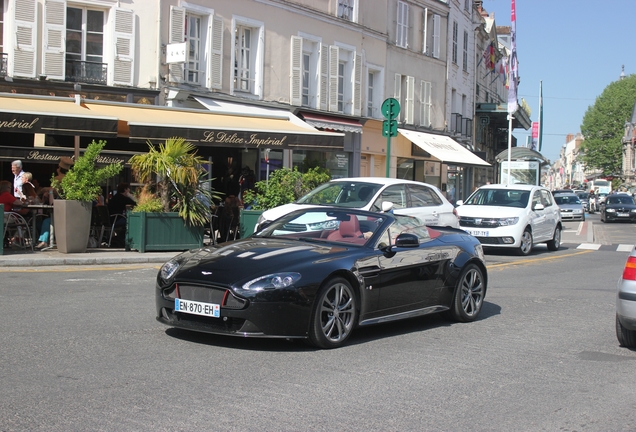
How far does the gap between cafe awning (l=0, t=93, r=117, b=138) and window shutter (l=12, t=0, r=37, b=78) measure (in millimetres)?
4127

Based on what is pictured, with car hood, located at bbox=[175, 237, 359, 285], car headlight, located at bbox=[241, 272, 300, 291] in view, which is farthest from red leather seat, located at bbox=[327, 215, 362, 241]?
car headlight, located at bbox=[241, 272, 300, 291]

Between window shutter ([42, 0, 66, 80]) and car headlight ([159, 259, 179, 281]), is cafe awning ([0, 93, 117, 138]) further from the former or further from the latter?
car headlight ([159, 259, 179, 281])

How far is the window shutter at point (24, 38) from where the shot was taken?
66.3ft

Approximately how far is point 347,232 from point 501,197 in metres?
12.5

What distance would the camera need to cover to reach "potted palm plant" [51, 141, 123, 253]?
14.7 metres

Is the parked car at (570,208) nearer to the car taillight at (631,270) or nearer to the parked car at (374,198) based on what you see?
the parked car at (374,198)

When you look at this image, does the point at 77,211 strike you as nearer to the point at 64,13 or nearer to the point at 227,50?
the point at 64,13

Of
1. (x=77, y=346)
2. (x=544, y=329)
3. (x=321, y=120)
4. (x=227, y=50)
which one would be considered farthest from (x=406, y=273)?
(x=321, y=120)

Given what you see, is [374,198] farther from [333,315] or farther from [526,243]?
[333,315]

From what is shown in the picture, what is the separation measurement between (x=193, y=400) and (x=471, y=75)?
42.9 meters

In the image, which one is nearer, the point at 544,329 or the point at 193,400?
the point at 193,400

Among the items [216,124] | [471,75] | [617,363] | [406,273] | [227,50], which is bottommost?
[617,363]

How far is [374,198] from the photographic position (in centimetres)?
1433

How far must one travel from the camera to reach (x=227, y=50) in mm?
24672
